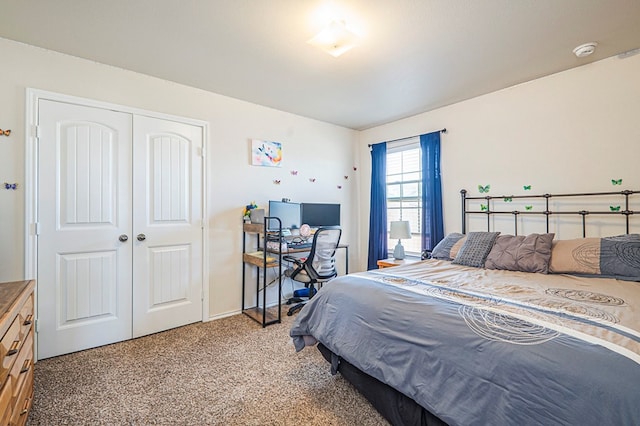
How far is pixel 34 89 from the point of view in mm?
2287

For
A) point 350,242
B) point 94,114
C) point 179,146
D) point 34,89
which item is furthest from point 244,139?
point 350,242

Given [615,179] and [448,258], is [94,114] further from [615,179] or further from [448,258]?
[615,179]

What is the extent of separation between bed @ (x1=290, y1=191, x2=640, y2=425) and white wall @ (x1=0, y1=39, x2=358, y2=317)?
64.7 inches

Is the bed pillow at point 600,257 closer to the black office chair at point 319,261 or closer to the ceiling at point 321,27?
the ceiling at point 321,27

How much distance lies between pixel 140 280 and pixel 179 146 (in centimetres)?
137

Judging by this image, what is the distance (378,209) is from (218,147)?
7.72 ft

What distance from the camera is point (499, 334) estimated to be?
1186 millimetres

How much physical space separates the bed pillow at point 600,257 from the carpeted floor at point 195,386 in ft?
5.92

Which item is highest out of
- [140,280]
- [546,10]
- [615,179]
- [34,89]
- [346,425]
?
[546,10]

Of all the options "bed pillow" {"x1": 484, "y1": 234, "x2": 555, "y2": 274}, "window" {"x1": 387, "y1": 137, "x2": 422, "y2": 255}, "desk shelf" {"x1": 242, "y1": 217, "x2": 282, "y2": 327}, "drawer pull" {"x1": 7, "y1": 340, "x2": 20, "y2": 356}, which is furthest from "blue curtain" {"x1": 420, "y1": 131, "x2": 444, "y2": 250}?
"drawer pull" {"x1": 7, "y1": 340, "x2": 20, "y2": 356}

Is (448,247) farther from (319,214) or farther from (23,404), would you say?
(23,404)

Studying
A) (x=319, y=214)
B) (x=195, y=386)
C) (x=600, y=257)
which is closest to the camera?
(x=195, y=386)

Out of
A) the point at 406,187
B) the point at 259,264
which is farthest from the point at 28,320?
the point at 406,187

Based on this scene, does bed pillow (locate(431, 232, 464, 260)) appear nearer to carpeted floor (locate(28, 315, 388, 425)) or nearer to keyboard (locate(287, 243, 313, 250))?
keyboard (locate(287, 243, 313, 250))
